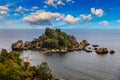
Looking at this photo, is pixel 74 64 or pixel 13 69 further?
pixel 74 64

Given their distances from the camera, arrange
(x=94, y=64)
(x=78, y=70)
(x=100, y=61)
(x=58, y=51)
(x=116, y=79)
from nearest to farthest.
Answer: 1. (x=116, y=79)
2. (x=78, y=70)
3. (x=94, y=64)
4. (x=100, y=61)
5. (x=58, y=51)

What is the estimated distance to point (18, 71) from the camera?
3484 inches

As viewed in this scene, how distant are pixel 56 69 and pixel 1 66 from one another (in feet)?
133

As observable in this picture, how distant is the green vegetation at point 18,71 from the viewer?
8662 centimetres

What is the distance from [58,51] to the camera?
609ft

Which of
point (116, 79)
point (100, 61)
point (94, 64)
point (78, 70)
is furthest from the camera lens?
point (100, 61)

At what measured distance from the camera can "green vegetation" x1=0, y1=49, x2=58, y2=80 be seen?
284ft

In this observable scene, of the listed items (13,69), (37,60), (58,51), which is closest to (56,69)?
(37,60)

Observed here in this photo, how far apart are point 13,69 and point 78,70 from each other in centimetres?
4149

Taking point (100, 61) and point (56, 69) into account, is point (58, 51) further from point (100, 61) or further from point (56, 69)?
point (56, 69)

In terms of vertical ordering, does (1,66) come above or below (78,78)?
above

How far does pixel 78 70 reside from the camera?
121 m

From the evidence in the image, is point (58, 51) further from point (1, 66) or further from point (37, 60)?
point (1, 66)

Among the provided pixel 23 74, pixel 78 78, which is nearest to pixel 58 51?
pixel 78 78
